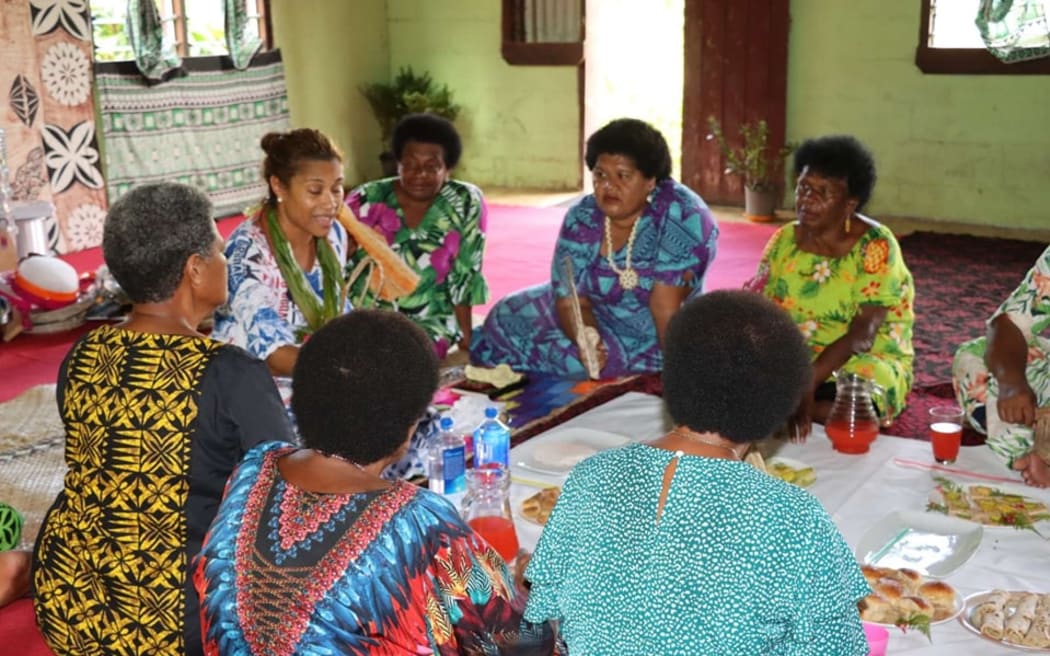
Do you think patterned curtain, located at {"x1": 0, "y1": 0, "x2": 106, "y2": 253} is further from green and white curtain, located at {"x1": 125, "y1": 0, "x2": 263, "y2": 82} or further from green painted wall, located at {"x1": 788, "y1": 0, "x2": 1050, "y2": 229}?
green painted wall, located at {"x1": 788, "y1": 0, "x2": 1050, "y2": 229}

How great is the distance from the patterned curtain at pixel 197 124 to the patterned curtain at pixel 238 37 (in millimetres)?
111

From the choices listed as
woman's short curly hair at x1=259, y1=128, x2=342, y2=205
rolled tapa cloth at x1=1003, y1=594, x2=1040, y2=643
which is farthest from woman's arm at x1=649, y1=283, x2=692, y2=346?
rolled tapa cloth at x1=1003, y1=594, x2=1040, y2=643

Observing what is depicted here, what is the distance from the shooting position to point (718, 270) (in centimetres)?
698

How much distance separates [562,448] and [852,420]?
768 millimetres

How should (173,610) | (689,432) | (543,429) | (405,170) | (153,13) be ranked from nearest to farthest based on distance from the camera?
(689,432)
(173,610)
(543,429)
(405,170)
(153,13)

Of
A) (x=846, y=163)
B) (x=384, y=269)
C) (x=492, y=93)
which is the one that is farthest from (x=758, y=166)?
(x=384, y=269)

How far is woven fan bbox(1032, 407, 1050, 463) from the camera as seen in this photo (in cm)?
286

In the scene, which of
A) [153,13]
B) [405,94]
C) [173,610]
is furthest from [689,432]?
[405,94]

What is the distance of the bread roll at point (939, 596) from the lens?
2180mm

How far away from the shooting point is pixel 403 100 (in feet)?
32.3

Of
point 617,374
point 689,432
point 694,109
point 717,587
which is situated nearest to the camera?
point 717,587

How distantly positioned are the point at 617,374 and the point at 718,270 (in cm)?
285

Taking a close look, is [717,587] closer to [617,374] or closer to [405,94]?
[617,374]

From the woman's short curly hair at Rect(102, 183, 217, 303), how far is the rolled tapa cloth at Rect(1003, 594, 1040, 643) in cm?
168
